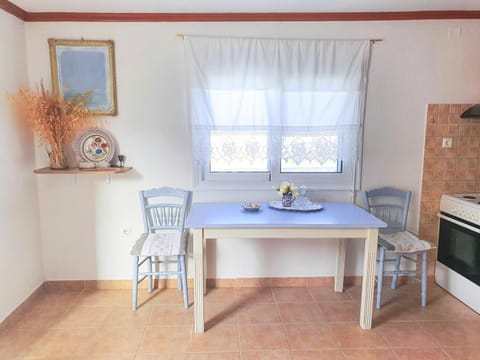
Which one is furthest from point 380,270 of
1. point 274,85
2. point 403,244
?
point 274,85

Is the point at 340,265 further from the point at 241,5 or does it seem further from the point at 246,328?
the point at 241,5

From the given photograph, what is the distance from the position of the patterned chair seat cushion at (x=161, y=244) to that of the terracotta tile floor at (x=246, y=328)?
0.49m

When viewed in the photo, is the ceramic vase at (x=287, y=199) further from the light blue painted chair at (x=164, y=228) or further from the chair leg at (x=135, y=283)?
the chair leg at (x=135, y=283)

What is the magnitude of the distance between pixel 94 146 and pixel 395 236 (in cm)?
257

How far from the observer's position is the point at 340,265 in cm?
301

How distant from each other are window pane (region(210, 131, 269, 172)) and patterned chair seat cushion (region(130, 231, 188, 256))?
72 centimetres

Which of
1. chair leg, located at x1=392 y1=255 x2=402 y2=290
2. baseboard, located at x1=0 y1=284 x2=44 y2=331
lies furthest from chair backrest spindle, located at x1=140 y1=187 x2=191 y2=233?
chair leg, located at x1=392 y1=255 x2=402 y2=290

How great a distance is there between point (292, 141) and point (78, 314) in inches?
85.2

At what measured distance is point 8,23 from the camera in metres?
2.50

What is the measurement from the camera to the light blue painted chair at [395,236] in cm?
265

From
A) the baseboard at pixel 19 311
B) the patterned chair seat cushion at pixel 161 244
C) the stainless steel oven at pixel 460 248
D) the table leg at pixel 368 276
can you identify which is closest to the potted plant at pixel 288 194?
Result: the table leg at pixel 368 276

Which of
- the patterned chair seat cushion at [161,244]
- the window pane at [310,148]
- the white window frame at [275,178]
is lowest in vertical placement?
the patterned chair seat cushion at [161,244]

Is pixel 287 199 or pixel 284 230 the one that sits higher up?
pixel 287 199

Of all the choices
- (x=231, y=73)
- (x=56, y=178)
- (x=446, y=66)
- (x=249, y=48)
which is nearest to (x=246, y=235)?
(x=231, y=73)
